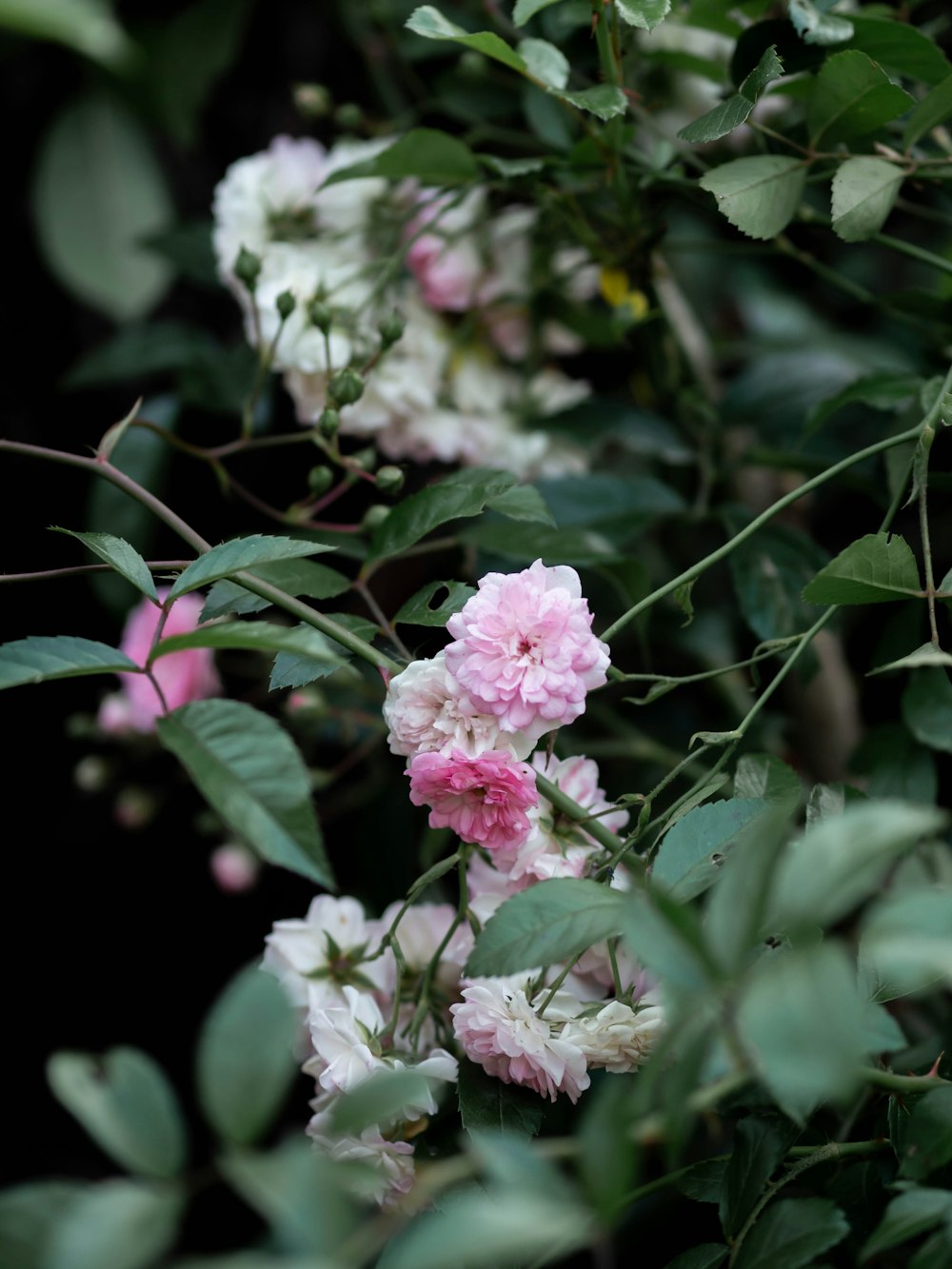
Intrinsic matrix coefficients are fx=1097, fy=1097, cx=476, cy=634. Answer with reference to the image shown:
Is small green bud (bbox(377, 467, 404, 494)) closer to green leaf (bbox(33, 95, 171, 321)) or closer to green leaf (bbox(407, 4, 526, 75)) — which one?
green leaf (bbox(407, 4, 526, 75))

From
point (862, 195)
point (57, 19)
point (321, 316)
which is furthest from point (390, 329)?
point (57, 19)

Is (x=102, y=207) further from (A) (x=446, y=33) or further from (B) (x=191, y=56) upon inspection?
(A) (x=446, y=33)

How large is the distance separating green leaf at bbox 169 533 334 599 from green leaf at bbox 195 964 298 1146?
0.17m

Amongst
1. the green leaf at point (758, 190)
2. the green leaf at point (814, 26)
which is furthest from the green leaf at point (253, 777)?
the green leaf at point (814, 26)

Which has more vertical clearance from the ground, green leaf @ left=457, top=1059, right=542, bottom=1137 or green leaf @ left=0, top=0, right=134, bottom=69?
green leaf @ left=0, top=0, right=134, bottom=69

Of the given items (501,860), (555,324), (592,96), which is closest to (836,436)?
(555,324)

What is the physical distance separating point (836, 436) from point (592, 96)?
1.11 ft

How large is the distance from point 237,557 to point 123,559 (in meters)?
0.05

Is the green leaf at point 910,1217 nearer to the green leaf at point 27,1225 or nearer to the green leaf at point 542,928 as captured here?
the green leaf at point 542,928

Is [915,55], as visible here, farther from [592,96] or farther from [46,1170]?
[46,1170]

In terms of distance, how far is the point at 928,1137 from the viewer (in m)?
0.40

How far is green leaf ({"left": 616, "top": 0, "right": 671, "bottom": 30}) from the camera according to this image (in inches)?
19.5

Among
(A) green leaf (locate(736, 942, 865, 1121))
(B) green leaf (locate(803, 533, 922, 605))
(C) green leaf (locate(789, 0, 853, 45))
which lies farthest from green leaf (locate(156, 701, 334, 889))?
(C) green leaf (locate(789, 0, 853, 45))

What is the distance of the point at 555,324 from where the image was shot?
84 centimetres
